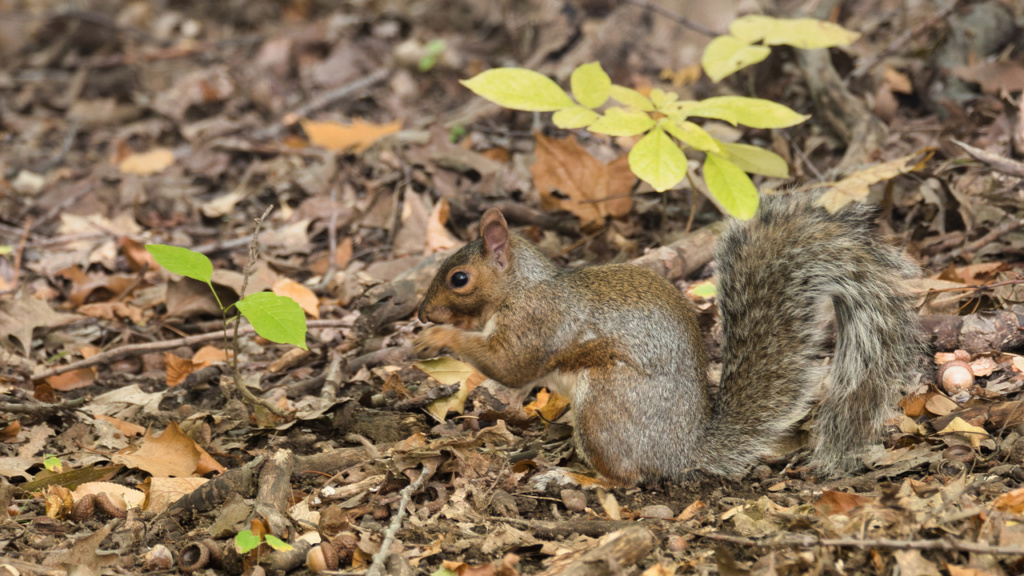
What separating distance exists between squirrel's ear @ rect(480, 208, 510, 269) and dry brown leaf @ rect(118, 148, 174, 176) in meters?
4.33

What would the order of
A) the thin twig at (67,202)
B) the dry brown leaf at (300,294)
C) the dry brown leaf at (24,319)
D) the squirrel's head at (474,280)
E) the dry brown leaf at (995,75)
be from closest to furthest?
the squirrel's head at (474,280)
the dry brown leaf at (24,319)
the dry brown leaf at (300,294)
the dry brown leaf at (995,75)
the thin twig at (67,202)

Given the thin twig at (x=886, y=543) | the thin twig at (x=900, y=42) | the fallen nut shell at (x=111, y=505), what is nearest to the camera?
the thin twig at (x=886, y=543)

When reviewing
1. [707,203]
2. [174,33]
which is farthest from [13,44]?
[707,203]

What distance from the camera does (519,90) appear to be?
3.35 metres

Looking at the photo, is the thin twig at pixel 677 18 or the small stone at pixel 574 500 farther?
the thin twig at pixel 677 18

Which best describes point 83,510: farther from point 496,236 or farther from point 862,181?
point 862,181

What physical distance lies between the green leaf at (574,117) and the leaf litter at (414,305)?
241 mm

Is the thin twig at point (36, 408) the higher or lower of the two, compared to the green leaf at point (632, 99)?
lower

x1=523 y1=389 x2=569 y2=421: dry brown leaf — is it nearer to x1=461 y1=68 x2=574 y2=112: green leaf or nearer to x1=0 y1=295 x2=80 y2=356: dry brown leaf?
x1=461 y1=68 x2=574 y2=112: green leaf

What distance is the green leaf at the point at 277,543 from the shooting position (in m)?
2.32

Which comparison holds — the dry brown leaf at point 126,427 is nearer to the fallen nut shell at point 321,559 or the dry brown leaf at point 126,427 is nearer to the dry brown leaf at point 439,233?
the fallen nut shell at point 321,559

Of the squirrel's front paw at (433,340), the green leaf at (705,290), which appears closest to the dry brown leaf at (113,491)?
the squirrel's front paw at (433,340)

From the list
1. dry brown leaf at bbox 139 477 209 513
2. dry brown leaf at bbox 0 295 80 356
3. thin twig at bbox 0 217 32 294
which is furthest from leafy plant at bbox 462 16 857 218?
thin twig at bbox 0 217 32 294

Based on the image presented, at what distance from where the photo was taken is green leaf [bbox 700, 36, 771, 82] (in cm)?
375
